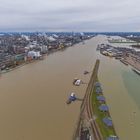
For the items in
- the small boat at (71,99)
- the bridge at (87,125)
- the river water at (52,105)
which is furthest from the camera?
the small boat at (71,99)

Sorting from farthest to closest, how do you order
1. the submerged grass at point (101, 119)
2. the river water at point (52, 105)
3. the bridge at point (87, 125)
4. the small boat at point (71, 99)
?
the small boat at point (71, 99) → the river water at point (52, 105) → the submerged grass at point (101, 119) → the bridge at point (87, 125)

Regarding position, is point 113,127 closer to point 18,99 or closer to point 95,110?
point 95,110

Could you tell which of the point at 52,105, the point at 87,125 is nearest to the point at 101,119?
the point at 87,125

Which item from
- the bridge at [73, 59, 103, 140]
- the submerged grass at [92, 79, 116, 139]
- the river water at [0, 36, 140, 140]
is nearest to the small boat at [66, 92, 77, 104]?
the river water at [0, 36, 140, 140]

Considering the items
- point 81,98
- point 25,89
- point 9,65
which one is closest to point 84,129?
point 81,98

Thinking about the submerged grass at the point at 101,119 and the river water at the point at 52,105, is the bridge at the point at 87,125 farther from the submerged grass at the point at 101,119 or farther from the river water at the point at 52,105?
the river water at the point at 52,105

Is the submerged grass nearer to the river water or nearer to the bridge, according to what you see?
the bridge

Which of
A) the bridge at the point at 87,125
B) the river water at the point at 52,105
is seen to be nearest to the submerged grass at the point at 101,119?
the bridge at the point at 87,125

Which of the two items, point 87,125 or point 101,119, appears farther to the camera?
point 101,119

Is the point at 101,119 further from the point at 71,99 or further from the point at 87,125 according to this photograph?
the point at 71,99
